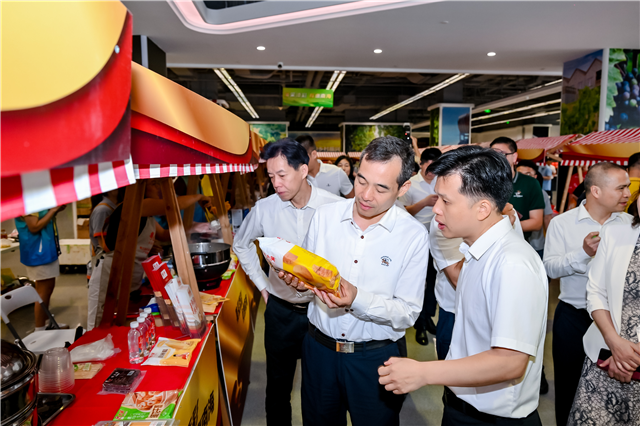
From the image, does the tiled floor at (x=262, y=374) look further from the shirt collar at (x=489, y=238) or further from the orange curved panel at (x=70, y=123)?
the orange curved panel at (x=70, y=123)

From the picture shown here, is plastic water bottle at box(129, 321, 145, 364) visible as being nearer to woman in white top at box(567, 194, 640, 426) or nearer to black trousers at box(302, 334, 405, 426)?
black trousers at box(302, 334, 405, 426)

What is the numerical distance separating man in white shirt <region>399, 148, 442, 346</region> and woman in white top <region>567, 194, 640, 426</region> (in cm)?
225

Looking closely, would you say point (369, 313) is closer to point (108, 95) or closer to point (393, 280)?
point (393, 280)

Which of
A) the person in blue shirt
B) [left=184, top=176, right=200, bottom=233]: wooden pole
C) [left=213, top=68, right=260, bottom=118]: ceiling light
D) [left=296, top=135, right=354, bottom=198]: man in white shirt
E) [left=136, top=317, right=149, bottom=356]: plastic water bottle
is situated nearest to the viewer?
[left=136, top=317, right=149, bottom=356]: plastic water bottle

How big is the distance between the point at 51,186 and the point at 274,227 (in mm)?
2128

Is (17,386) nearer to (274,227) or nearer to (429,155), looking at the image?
(274,227)

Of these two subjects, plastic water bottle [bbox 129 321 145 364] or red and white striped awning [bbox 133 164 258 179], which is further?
plastic water bottle [bbox 129 321 145 364]

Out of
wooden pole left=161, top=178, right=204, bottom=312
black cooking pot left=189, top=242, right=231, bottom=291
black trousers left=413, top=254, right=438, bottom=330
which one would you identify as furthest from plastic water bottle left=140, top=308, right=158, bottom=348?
black trousers left=413, top=254, right=438, bottom=330

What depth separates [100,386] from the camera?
1.85 meters

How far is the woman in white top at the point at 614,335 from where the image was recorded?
1.94 m

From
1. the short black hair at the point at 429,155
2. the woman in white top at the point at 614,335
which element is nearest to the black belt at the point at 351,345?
the woman in white top at the point at 614,335

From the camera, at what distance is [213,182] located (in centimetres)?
431

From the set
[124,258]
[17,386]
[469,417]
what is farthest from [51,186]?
[124,258]

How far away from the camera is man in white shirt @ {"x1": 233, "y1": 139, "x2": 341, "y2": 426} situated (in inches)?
105
